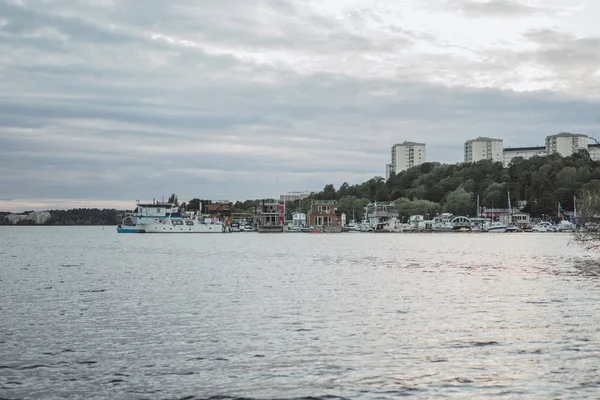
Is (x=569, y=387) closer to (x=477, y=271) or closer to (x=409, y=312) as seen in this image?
(x=409, y=312)

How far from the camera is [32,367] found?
1939cm

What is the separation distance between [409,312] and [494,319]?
4010mm

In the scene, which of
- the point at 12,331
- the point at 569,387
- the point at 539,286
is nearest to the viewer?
the point at 569,387

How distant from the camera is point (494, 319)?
92.5 feet

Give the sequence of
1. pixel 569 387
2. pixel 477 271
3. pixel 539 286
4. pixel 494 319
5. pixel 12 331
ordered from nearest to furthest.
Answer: pixel 569 387 → pixel 12 331 → pixel 494 319 → pixel 539 286 → pixel 477 271

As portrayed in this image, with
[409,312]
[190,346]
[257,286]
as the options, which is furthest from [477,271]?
[190,346]

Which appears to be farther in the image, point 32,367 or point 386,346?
point 386,346

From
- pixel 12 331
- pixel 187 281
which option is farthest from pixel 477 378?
pixel 187 281

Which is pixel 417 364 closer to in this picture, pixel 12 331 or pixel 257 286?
pixel 12 331

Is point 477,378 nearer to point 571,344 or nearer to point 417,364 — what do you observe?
point 417,364

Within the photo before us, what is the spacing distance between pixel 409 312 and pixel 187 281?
21698 millimetres

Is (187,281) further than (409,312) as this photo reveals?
Yes

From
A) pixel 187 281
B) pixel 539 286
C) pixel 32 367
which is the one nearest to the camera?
pixel 32 367

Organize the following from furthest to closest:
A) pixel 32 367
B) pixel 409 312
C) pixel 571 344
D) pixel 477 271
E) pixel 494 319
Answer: pixel 477 271
pixel 409 312
pixel 494 319
pixel 571 344
pixel 32 367
